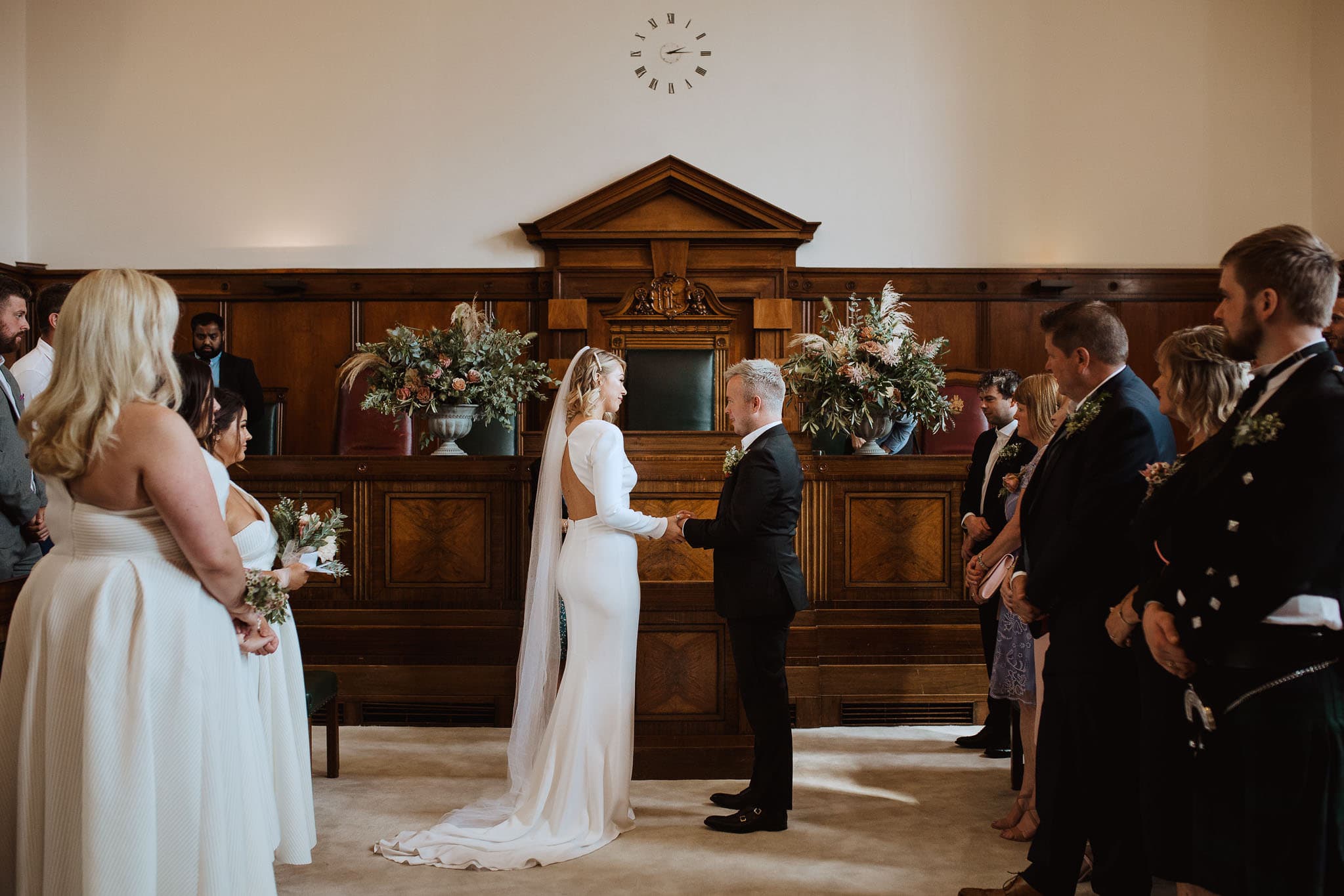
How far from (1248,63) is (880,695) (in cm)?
640

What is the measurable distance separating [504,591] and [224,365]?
3242mm

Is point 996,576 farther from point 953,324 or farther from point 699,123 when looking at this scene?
point 699,123

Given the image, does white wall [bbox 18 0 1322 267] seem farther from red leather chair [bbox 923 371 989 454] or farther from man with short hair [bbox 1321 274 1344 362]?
man with short hair [bbox 1321 274 1344 362]

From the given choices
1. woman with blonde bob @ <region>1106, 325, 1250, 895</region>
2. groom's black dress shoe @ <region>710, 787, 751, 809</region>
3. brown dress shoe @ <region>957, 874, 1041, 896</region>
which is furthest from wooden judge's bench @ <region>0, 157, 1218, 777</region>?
woman with blonde bob @ <region>1106, 325, 1250, 895</region>

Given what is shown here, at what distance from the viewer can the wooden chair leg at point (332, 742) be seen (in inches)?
172

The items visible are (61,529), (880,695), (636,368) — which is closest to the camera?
(61,529)

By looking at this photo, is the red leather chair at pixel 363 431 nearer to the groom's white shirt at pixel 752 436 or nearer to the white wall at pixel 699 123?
the white wall at pixel 699 123

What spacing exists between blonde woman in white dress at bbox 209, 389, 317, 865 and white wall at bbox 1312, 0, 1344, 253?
8157mm

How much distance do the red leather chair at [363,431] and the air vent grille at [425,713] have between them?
88.8 inches

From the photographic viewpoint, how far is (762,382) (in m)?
3.83

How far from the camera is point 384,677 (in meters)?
5.45

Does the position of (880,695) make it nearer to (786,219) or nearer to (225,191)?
(786,219)

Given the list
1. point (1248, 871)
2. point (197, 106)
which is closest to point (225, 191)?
point (197, 106)

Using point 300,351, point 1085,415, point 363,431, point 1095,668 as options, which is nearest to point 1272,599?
point 1095,668
